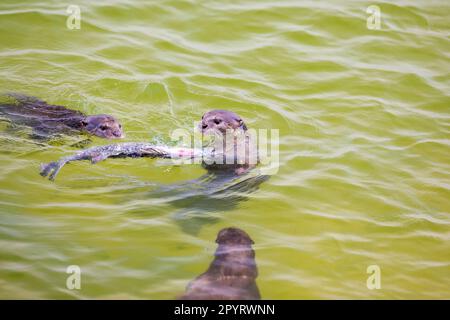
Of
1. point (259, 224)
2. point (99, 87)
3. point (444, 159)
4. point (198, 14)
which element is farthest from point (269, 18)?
point (259, 224)

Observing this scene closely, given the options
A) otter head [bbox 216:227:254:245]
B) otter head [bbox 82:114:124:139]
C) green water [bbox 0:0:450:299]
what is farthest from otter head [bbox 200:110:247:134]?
otter head [bbox 216:227:254:245]

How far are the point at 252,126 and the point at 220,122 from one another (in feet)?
2.92

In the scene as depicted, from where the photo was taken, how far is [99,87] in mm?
8703

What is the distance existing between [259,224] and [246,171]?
84 centimetres

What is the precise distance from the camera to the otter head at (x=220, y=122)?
23.7 ft

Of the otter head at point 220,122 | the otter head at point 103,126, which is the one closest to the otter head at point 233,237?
the otter head at point 220,122

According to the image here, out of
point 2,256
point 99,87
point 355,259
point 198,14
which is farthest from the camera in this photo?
point 198,14

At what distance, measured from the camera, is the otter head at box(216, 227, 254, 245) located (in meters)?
5.46

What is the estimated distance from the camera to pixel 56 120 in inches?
299

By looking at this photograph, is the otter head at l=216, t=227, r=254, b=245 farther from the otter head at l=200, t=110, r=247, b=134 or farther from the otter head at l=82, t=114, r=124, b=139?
the otter head at l=82, t=114, r=124, b=139

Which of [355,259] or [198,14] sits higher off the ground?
[198,14]

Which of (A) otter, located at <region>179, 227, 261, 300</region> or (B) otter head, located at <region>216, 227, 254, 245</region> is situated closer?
(A) otter, located at <region>179, 227, 261, 300</region>
